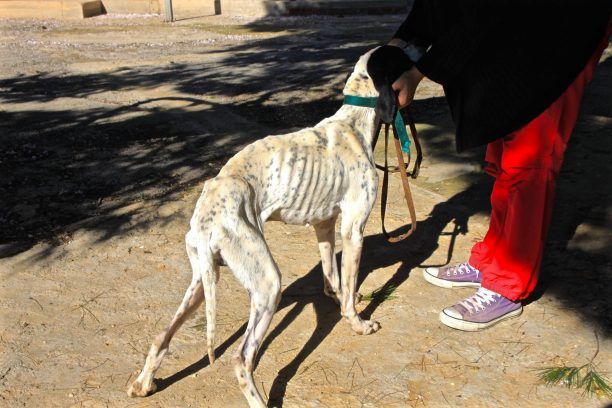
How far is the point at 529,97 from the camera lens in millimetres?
3512

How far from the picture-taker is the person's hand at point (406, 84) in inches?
141

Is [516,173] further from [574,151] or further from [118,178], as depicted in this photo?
[118,178]

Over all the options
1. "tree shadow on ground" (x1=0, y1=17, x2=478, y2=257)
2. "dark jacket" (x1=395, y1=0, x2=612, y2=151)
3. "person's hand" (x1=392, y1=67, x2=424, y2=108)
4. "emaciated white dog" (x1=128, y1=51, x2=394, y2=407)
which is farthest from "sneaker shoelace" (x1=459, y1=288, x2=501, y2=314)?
"tree shadow on ground" (x1=0, y1=17, x2=478, y2=257)

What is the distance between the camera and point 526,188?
148 inches

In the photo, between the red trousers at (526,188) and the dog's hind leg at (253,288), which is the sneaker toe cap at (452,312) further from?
the dog's hind leg at (253,288)

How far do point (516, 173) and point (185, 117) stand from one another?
4.96 metres

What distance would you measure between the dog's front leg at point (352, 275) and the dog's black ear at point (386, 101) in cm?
56

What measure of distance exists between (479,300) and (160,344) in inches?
68.5

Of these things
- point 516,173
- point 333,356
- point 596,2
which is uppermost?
point 596,2

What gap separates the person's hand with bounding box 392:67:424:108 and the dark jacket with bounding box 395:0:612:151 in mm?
49

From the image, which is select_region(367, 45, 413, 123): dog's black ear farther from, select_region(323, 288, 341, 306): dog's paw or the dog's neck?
select_region(323, 288, 341, 306): dog's paw

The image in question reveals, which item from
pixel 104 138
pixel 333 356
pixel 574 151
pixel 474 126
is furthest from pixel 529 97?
pixel 104 138

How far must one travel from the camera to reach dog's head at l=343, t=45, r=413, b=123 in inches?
139

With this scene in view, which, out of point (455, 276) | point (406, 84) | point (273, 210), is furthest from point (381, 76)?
point (455, 276)
